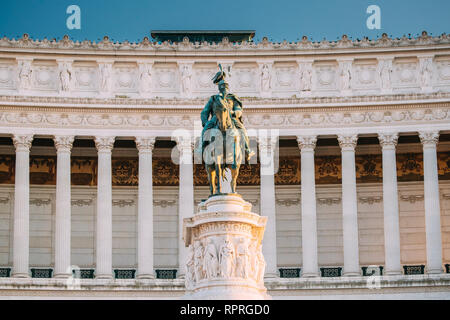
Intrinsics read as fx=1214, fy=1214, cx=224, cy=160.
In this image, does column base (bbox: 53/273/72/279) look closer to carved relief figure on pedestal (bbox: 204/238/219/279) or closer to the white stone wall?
the white stone wall

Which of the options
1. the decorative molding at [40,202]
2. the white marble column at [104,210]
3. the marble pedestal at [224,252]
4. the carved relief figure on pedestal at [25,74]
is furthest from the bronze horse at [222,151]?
the decorative molding at [40,202]

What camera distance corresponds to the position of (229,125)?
40.3 metres

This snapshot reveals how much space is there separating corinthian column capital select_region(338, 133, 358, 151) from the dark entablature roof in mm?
12351

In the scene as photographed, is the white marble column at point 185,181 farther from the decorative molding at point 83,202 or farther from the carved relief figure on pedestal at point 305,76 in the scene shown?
the carved relief figure on pedestal at point 305,76

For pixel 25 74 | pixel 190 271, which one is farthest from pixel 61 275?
pixel 190 271

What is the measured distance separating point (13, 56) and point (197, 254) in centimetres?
3342

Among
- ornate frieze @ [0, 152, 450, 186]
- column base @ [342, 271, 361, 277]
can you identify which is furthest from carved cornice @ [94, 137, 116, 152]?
column base @ [342, 271, 361, 277]

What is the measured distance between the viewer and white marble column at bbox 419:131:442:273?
66.6 m

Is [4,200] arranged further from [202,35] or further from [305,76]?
[305,76]

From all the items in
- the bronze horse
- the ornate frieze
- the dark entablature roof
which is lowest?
the bronze horse

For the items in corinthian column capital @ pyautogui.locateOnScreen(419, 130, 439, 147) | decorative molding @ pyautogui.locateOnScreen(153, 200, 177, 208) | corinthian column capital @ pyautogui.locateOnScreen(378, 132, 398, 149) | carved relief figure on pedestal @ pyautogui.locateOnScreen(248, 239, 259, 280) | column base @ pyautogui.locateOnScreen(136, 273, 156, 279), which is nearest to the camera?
carved relief figure on pedestal @ pyautogui.locateOnScreen(248, 239, 259, 280)

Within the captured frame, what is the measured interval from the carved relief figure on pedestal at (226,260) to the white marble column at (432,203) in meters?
30.0

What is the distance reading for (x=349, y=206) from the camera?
6788 cm
